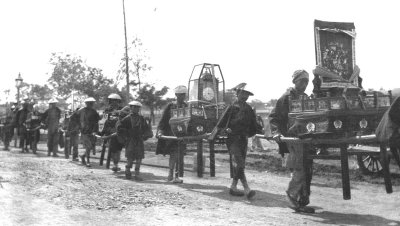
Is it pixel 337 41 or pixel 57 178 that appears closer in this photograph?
pixel 337 41

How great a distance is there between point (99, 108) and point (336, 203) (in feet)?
99.9

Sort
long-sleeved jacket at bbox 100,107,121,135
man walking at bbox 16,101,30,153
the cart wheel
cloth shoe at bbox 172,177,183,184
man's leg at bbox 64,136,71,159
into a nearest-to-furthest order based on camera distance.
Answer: cloth shoe at bbox 172,177,183,184, the cart wheel, long-sleeved jacket at bbox 100,107,121,135, man's leg at bbox 64,136,71,159, man walking at bbox 16,101,30,153

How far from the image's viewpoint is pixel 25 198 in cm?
859

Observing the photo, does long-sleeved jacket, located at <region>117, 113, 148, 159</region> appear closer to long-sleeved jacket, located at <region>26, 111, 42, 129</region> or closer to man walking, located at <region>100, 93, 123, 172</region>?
man walking, located at <region>100, 93, 123, 172</region>

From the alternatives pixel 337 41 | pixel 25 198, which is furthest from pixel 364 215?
pixel 25 198

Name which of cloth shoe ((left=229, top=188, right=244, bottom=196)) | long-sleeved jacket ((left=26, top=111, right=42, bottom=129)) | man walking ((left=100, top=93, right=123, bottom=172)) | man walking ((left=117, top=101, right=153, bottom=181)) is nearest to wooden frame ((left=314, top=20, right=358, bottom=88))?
cloth shoe ((left=229, top=188, right=244, bottom=196))

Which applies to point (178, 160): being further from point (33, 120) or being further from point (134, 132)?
point (33, 120)

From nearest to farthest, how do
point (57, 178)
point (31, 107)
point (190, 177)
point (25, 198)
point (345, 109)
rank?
1. point (345, 109)
2. point (25, 198)
3. point (57, 178)
4. point (190, 177)
5. point (31, 107)

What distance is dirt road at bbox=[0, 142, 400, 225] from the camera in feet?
22.8

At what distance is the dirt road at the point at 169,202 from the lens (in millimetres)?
6938

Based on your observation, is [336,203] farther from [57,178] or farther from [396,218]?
[57,178]

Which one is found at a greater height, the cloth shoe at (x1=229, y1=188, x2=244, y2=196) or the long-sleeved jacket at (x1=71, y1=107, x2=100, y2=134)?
the long-sleeved jacket at (x1=71, y1=107, x2=100, y2=134)

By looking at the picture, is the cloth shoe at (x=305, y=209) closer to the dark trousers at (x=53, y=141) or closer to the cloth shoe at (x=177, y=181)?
the cloth shoe at (x=177, y=181)

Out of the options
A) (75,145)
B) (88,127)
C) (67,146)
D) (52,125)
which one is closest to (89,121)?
(88,127)
